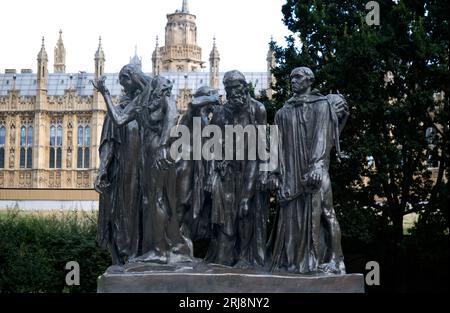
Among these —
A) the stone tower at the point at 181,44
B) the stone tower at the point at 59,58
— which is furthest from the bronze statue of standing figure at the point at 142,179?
the stone tower at the point at 181,44

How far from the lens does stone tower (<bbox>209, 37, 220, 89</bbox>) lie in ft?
202

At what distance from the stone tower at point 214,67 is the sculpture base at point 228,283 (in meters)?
52.6

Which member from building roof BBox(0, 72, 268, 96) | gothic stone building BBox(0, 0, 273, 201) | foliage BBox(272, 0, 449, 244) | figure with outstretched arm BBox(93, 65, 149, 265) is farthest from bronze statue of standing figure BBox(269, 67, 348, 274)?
building roof BBox(0, 72, 268, 96)

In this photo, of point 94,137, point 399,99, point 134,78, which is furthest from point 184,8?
point 134,78

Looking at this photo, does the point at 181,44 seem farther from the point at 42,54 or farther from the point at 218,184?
the point at 218,184

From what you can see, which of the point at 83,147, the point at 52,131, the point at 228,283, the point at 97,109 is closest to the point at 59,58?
the point at 52,131

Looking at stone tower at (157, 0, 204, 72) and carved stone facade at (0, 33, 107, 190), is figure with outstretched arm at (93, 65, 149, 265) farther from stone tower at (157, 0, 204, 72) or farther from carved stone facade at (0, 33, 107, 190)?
stone tower at (157, 0, 204, 72)

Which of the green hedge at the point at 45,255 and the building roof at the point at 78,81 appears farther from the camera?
the building roof at the point at 78,81

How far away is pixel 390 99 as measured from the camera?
2053 centimetres

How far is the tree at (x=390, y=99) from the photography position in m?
19.3

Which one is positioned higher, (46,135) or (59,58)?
(59,58)

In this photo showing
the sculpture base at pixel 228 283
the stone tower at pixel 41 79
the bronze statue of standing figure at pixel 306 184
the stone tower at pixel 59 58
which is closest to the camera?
the sculpture base at pixel 228 283

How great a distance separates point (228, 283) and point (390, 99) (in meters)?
12.7

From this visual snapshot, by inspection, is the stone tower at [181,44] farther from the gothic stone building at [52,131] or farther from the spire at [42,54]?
the spire at [42,54]
